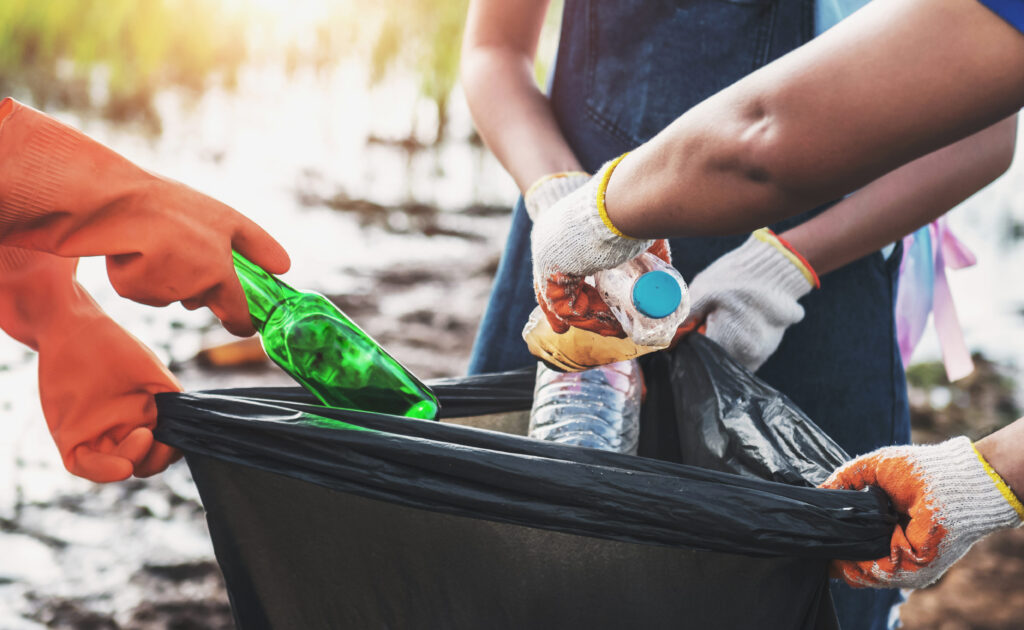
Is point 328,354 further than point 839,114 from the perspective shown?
Yes

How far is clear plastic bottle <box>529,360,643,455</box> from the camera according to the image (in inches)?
42.5

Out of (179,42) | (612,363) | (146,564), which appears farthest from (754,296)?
(179,42)

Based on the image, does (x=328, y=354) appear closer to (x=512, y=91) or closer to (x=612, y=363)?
(x=612, y=363)

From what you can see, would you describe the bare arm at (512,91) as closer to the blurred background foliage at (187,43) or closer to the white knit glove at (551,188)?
the white knit glove at (551,188)

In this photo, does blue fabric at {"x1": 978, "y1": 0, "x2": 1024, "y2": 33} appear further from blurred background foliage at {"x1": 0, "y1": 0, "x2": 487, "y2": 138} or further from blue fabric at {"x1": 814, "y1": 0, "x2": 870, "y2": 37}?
blurred background foliage at {"x1": 0, "y1": 0, "x2": 487, "y2": 138}

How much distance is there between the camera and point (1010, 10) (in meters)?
0.59

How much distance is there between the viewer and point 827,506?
0.70m

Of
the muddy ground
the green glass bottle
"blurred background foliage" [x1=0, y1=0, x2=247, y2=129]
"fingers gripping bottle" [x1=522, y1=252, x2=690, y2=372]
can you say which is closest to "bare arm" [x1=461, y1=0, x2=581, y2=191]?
"fingers gripping bottle" [x1=522, y1=252, x2=690, y2=372]

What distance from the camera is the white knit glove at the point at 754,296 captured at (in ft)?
3.57

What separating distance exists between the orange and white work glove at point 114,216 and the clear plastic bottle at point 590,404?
15.8 inches

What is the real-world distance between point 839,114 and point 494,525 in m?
0.42

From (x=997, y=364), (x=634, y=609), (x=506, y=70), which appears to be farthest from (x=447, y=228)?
(x=634, y=609)

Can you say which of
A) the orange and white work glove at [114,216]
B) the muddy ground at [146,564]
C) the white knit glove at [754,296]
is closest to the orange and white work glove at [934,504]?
the white knit glove at [754,296]

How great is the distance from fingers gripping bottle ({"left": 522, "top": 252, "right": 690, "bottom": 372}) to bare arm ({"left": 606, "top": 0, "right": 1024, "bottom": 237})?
112mm
